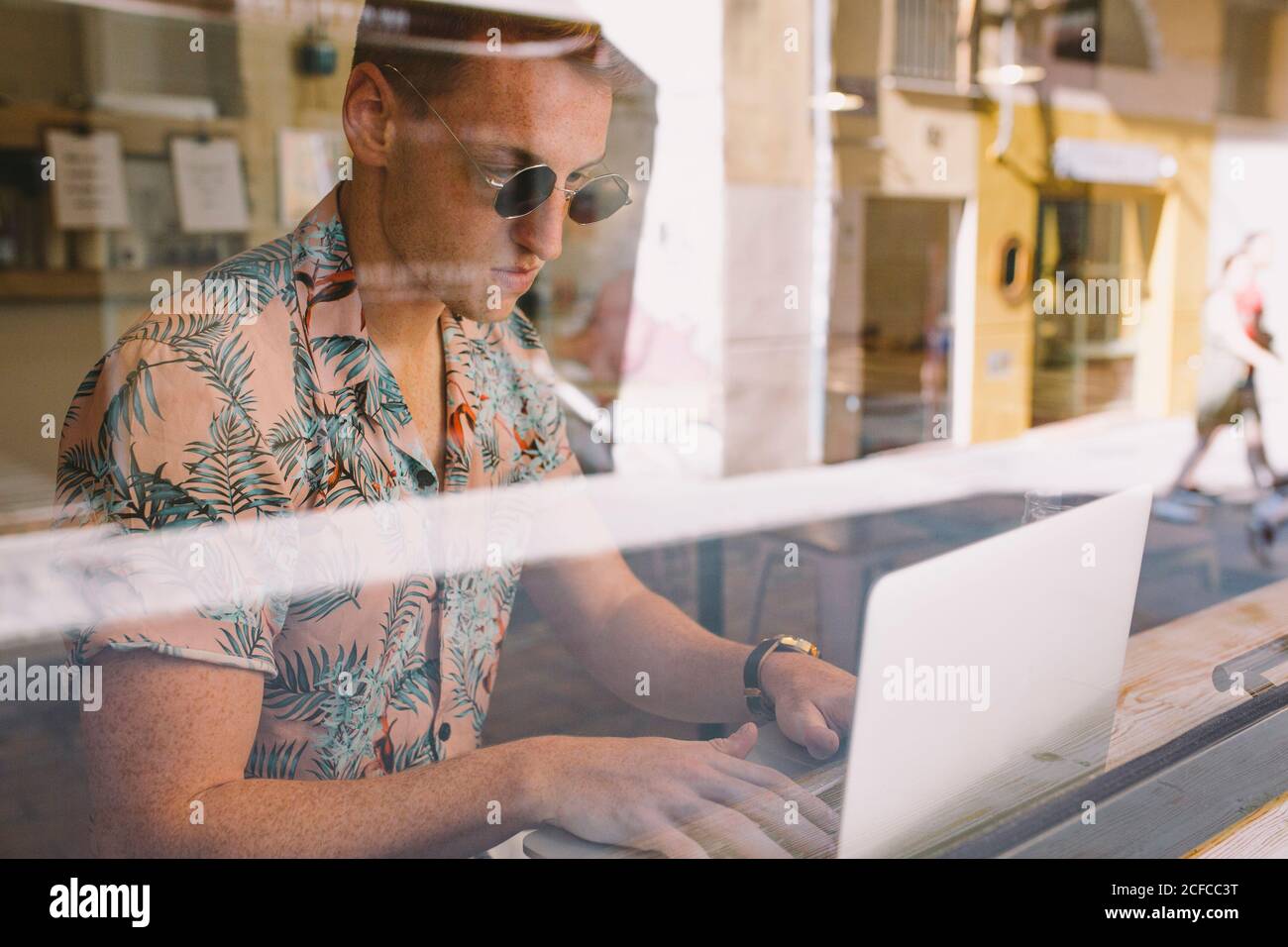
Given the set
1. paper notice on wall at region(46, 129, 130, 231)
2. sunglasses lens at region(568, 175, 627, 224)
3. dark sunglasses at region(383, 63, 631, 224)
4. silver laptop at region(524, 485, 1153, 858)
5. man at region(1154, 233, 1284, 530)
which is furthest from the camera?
man at region(1154, 233, 1284, 530)

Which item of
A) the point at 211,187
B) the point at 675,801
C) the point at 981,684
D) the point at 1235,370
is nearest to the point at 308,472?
the point at 675,801

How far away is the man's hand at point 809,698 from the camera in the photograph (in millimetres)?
948

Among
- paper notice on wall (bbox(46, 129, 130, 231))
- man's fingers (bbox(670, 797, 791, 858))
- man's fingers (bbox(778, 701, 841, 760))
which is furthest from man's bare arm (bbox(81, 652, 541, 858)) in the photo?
paper notice on wall (bbox(46, 129, 130, 231))

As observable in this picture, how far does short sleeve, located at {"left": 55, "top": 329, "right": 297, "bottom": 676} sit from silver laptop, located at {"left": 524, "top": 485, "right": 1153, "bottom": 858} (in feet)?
0.95

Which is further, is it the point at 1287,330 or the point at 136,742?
the point at 1287,330

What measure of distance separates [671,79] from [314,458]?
142 inches

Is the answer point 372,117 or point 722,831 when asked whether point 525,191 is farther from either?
point 722,831

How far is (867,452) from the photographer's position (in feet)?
18.5

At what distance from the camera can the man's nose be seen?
1095 mm

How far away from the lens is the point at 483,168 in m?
1.07

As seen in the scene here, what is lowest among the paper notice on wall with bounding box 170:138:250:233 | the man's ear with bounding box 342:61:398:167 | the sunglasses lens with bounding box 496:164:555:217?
the sunglasses lens with bounding box 496:164:555:217

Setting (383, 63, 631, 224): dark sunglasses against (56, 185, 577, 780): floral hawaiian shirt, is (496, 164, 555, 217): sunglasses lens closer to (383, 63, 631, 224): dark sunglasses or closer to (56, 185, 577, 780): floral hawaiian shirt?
(383, 63, 631, 224): dark sunglasses
